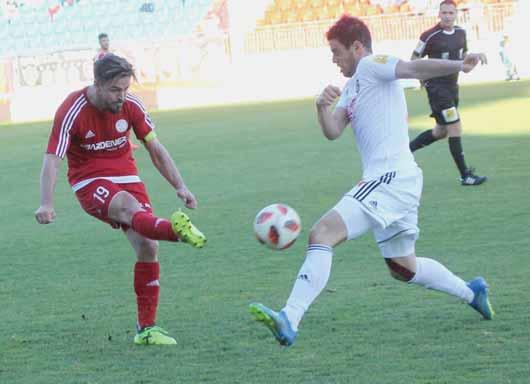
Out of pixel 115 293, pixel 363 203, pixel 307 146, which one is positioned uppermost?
pixel 363 203

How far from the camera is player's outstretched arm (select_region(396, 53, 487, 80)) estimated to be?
5.45 meters

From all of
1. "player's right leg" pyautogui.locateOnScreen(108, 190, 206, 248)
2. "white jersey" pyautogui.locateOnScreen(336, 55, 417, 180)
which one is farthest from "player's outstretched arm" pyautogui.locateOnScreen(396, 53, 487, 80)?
"player's right leg" pyautogui.locateOnScreen(108, 190, 206, 248)

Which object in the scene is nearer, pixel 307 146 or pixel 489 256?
pixel 489 256

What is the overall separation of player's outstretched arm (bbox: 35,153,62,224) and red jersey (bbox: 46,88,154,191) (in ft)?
0.17

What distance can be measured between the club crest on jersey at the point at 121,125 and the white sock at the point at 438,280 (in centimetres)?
Answer: 188

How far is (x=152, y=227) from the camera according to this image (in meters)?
5.75

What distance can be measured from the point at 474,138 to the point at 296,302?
40.5 feet

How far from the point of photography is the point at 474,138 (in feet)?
56.4

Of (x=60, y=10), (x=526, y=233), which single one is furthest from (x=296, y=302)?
(x=60, y=10)

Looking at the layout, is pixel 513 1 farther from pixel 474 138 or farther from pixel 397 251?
pixel 397 251

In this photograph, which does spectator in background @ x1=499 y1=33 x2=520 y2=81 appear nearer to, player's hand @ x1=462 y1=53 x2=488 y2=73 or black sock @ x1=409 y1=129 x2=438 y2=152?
black sock @ x1=409 y1=129 x2=438 y2=152

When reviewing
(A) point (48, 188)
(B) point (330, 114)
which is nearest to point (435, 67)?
(B) point (330, 114)

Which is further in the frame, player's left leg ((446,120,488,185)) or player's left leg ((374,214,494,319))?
player's left leg ((446,120,488,185))

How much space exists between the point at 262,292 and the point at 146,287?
1325mm
